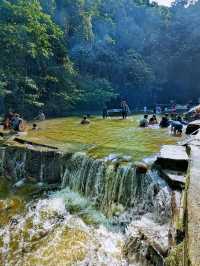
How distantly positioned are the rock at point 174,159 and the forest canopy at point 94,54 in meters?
12.5

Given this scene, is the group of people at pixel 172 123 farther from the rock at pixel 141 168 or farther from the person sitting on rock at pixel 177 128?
the rock at pixel 141 168

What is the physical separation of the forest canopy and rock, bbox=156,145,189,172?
491 inches

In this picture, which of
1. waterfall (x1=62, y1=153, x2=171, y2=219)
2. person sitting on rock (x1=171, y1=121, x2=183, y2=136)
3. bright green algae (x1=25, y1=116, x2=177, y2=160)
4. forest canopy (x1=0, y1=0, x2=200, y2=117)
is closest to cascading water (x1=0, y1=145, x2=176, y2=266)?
waterfall (x1=62, y1=153, x2=171, y2=219)

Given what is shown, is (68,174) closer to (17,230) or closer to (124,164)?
(124,164)

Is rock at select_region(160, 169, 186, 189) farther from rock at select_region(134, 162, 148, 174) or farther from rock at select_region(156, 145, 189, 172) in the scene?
rock at select_region(134, 162, 148, 174)

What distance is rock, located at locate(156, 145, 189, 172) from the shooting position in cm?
686

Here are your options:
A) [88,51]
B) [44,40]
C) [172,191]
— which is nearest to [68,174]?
[172,191]

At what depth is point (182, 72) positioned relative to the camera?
2903cm

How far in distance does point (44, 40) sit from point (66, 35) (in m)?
8.36

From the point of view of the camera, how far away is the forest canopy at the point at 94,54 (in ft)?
61.4

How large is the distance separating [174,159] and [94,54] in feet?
74.1

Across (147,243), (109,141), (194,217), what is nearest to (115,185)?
(147,243)

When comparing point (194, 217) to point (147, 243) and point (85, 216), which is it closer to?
point (147, 243)

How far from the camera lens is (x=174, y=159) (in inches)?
273
